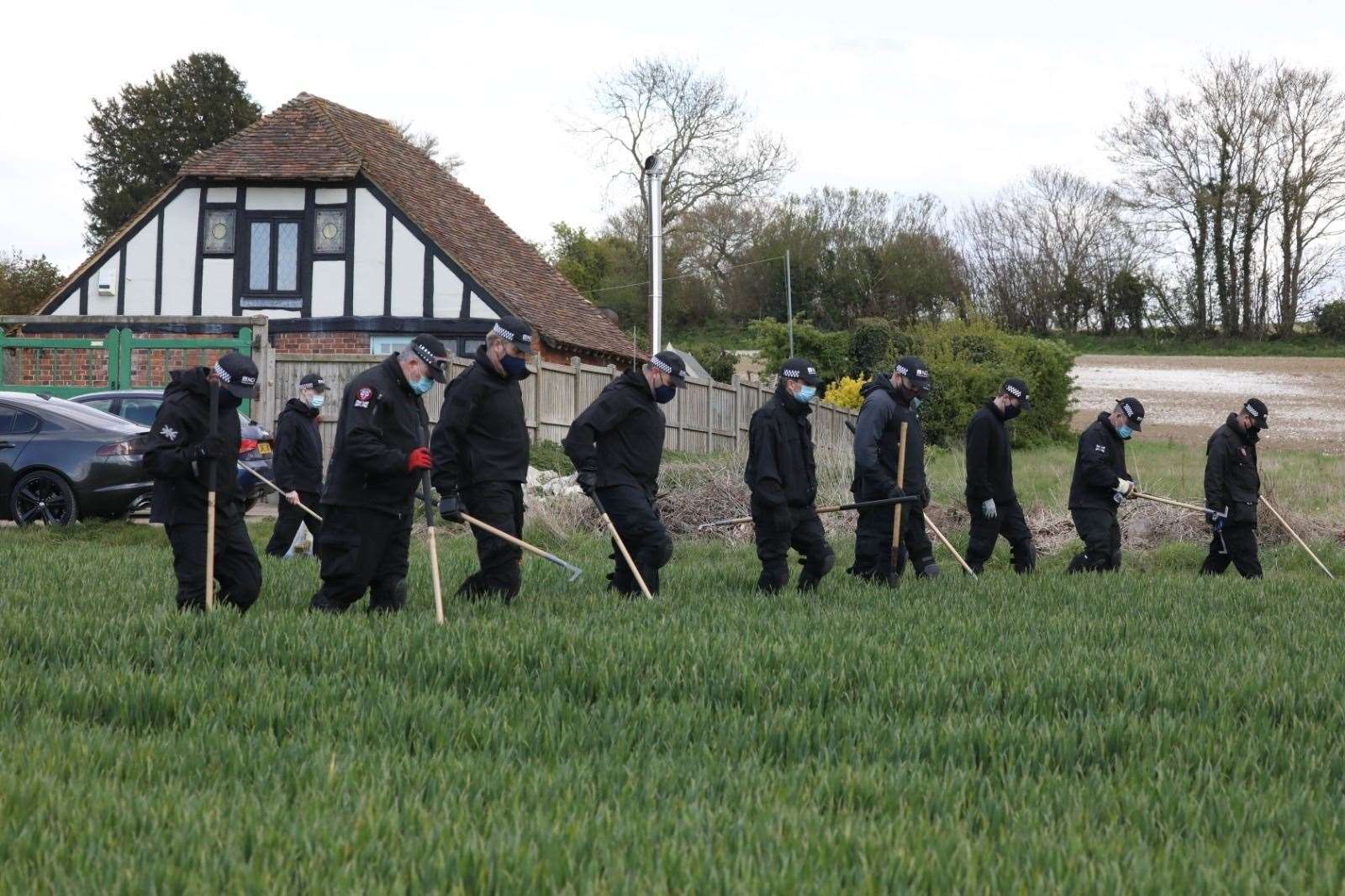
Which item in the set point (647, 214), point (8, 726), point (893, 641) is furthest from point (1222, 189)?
point (8, 726)

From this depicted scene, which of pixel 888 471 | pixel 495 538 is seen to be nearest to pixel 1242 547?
pixel 888 471

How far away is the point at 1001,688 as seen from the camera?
22.4ft

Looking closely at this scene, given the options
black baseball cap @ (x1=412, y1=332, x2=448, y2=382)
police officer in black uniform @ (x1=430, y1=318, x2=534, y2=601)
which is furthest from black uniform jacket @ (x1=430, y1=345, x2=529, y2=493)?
black baseball cap @ (x1=412, y1=332, x2=448, y2=382)

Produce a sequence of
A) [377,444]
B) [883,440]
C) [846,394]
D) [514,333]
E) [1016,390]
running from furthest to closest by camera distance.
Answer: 1. [846,394]
2. [1016,390]
3. [883,440]
4. [514,333]
5. [377,444]

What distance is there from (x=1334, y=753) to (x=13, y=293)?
51553 millimetres

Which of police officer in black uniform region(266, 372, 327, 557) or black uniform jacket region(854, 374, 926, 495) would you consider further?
police officer in black uniform region(266, 372, 327, 557)

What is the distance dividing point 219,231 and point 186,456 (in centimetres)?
2332

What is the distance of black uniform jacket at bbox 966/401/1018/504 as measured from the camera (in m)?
13.5

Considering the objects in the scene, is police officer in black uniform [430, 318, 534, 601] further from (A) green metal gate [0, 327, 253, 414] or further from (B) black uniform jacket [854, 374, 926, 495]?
(A) green metal gate [0, 327, 253, 414]

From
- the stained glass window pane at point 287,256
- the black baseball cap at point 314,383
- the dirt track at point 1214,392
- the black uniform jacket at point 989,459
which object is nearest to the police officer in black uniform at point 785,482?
the black uniform jacket at point 989,459

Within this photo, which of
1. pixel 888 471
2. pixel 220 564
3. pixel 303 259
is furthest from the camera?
pixel 303 259

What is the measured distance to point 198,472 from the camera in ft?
29.6

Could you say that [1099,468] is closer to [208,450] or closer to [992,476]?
[992,476]

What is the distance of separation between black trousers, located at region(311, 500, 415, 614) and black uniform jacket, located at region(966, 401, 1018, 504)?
6016mm
